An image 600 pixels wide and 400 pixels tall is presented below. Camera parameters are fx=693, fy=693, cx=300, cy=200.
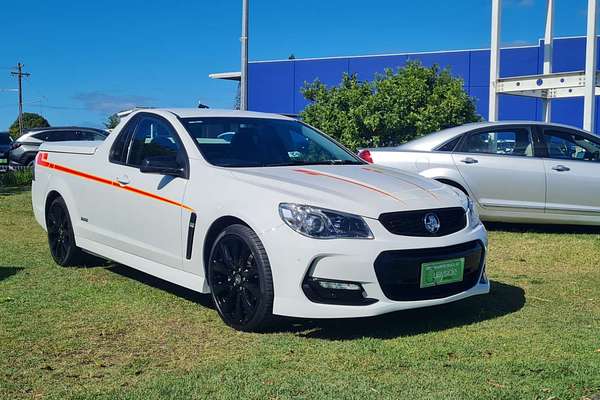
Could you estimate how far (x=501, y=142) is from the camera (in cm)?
916

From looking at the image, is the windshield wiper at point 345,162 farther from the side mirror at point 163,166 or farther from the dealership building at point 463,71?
the dealership building at point 463,71

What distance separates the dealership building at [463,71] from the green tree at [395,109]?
38.3ft

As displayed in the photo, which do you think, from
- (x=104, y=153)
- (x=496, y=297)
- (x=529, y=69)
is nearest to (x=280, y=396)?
(x=496, y=297)

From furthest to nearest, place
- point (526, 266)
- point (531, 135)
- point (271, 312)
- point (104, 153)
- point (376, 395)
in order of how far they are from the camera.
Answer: point (531, 135) → point (526, 266) → point (104, 153) → point (271, 312) → point (376, 395)

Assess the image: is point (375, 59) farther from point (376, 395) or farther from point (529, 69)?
point (376, 395)

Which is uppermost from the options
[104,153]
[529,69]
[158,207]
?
[529,69]

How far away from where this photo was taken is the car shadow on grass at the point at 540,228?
924cm

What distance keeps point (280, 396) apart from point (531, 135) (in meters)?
6.58

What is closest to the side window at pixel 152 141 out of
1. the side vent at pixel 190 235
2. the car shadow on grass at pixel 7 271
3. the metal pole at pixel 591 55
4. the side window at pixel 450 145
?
the side vent at pixel 190 235

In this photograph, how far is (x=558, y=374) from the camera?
384cm

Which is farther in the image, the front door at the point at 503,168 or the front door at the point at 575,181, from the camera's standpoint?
the front door at the point at 503,168

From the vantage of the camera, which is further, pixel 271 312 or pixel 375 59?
pixel 375 59

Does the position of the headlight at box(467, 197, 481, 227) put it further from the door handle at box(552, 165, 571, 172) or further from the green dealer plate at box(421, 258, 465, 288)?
the door handle at box(552, 165, 571, 172)

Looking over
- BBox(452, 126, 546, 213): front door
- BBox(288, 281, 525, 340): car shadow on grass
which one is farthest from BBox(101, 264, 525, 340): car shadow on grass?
BBox(452, 126, 546, 213): front door
